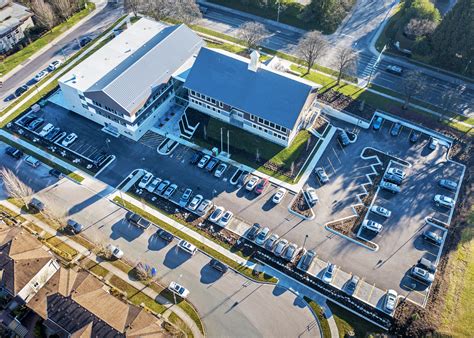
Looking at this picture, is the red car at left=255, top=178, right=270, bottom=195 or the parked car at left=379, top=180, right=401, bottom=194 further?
the parked car at left=379, top=180, right=401, bottom=194

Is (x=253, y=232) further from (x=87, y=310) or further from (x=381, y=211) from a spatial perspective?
(x=87, y=310)

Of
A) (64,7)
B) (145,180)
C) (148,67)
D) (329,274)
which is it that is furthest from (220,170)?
(64,7)

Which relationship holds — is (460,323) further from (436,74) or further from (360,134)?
(436,74)

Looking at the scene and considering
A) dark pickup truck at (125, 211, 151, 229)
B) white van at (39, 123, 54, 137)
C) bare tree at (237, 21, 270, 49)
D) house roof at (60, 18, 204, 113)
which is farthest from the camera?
bare tree at (237, 21, 270, 49)

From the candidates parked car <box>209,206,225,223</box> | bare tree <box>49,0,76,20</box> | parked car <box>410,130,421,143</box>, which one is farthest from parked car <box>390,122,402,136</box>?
bare tree <box>49,0,76,20</box>

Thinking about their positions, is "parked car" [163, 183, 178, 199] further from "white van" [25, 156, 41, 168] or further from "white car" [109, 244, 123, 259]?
"white van" [25, 156, 41, 168]

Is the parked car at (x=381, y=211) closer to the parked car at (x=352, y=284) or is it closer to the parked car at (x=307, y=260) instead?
the parked car at (x=352, y=284)

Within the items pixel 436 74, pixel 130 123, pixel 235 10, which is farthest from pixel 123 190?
pixel 436 74
